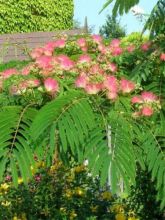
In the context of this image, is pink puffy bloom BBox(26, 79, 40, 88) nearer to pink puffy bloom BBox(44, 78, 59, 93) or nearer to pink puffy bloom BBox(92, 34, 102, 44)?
pink puffy bloom BBox(44, 78, 59, 93)

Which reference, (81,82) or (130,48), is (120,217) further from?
(81,82)

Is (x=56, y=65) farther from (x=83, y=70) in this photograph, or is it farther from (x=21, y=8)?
(x=21, y=8)

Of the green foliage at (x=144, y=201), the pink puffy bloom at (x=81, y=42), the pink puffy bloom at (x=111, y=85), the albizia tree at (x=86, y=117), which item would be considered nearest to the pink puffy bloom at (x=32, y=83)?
the albizia tree at (x=86, y=117)

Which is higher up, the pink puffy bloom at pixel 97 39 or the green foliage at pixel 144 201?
the pink puffy bloom at pixel 97 39

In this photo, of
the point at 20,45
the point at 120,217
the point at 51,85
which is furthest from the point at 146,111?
the point at 120,217

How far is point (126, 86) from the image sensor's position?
219cm

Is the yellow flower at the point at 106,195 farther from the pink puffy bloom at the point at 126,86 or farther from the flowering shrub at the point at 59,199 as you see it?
the pink puffy bloom at the point at 126,86

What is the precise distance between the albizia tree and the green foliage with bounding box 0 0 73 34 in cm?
1492

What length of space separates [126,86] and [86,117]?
14.6 inches

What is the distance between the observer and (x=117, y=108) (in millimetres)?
2023

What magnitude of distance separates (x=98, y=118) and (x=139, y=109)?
22cm

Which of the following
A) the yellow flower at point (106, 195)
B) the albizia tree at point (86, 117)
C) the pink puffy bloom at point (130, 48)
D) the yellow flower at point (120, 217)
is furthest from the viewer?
the yellow flower at point (106, 195)

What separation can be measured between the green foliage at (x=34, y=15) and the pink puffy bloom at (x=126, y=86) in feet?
49.6

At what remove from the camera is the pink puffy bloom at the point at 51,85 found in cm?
206
